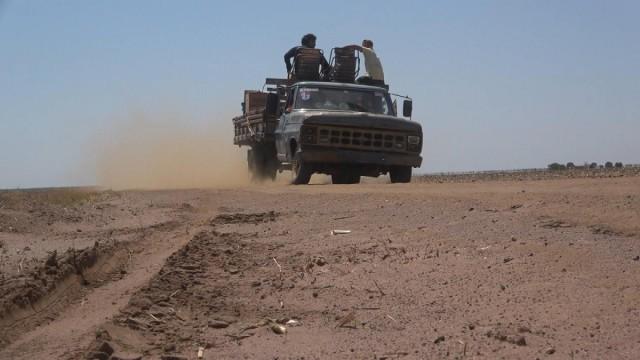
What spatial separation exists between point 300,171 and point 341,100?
153cm

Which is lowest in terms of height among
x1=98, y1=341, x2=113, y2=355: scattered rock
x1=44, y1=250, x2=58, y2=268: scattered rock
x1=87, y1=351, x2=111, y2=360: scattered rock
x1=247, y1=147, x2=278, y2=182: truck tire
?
x1=87, y1=351, x2=111, y2=360: scattered rock

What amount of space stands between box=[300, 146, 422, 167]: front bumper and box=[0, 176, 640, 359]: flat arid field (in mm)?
6081

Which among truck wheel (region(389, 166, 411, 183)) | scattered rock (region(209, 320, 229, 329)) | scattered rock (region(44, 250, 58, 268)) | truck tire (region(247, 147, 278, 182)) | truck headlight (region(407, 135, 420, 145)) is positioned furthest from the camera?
truck tire (region(247, 147, 278, 182))

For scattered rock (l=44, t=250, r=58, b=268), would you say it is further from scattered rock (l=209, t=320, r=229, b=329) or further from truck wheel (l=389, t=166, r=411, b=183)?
truck wheel (l=389, t=166, r=411, b=183)

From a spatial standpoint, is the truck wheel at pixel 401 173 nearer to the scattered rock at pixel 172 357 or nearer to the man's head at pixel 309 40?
the man's head at pixel 309 40

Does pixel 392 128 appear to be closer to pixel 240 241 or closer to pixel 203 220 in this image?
pixel 203 220

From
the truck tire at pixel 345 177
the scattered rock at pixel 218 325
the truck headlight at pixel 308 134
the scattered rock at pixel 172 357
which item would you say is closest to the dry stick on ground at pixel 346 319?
the scattered rock at pixel 218 325

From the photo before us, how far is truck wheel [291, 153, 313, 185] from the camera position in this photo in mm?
16234

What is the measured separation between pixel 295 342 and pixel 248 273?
196cm

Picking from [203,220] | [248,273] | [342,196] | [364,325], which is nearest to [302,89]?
[342,196]

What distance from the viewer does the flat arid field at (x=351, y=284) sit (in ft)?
15.5

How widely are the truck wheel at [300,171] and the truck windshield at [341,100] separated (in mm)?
1022

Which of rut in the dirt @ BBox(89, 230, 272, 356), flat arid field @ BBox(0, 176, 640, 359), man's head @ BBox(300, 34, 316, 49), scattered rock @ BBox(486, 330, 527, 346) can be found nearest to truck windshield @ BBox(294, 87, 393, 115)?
man's head @ BBox(300, 34, 316, 49)

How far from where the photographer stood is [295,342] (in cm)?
485
